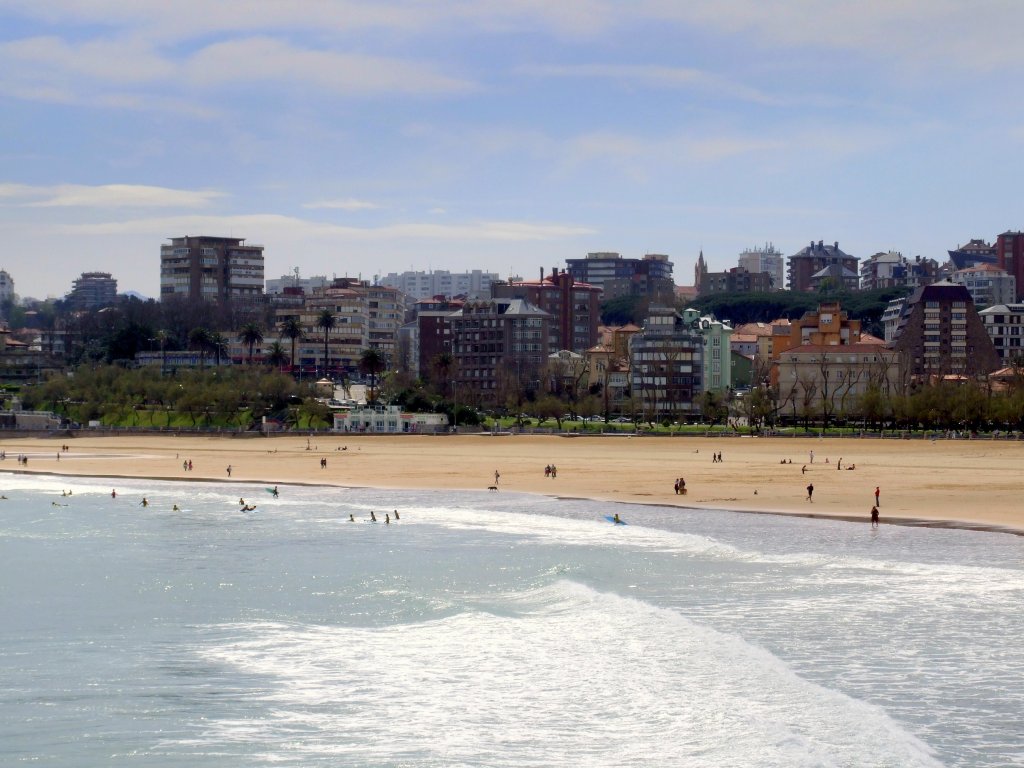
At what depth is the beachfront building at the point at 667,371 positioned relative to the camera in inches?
4825

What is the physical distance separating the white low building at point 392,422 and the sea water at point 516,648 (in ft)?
219

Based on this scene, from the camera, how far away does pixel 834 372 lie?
122 metres

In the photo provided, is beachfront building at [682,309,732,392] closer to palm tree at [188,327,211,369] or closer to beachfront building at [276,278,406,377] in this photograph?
beachfront building at [276,278,406,377]

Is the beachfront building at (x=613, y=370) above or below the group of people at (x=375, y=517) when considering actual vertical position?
above

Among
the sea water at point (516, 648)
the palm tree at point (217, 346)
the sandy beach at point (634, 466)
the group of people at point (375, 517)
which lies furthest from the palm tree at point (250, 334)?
the sea water at point (516, 648)

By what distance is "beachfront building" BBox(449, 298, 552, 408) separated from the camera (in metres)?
147

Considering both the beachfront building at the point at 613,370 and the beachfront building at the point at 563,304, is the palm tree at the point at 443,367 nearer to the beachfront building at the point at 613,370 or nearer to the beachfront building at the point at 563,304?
the beachfront building at the point at 613,370

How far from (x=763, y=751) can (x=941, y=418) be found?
281 ft

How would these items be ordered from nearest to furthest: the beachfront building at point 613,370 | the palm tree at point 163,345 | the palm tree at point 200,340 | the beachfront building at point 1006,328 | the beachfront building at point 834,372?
1. the beachfront building at point 834,372
2. the beachfront building at point 613,370
3. the palm tree at point 200,340
4. the palm tree at point 163,345
5. the beachfront building at point 1006,328

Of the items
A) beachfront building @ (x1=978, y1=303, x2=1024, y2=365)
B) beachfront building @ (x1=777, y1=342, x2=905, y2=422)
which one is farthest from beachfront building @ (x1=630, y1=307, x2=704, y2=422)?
beachfront building @ (x1=978, y1=303, x2=1024, y2=365)

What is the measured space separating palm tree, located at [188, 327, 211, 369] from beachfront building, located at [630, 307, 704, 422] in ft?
167

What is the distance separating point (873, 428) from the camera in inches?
4099

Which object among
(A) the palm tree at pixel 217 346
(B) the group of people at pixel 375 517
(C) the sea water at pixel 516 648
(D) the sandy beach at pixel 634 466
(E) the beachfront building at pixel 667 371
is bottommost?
(C) the sea water at pixel 516 648

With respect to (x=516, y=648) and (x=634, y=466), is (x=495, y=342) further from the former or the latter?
(x=516, y=648)
